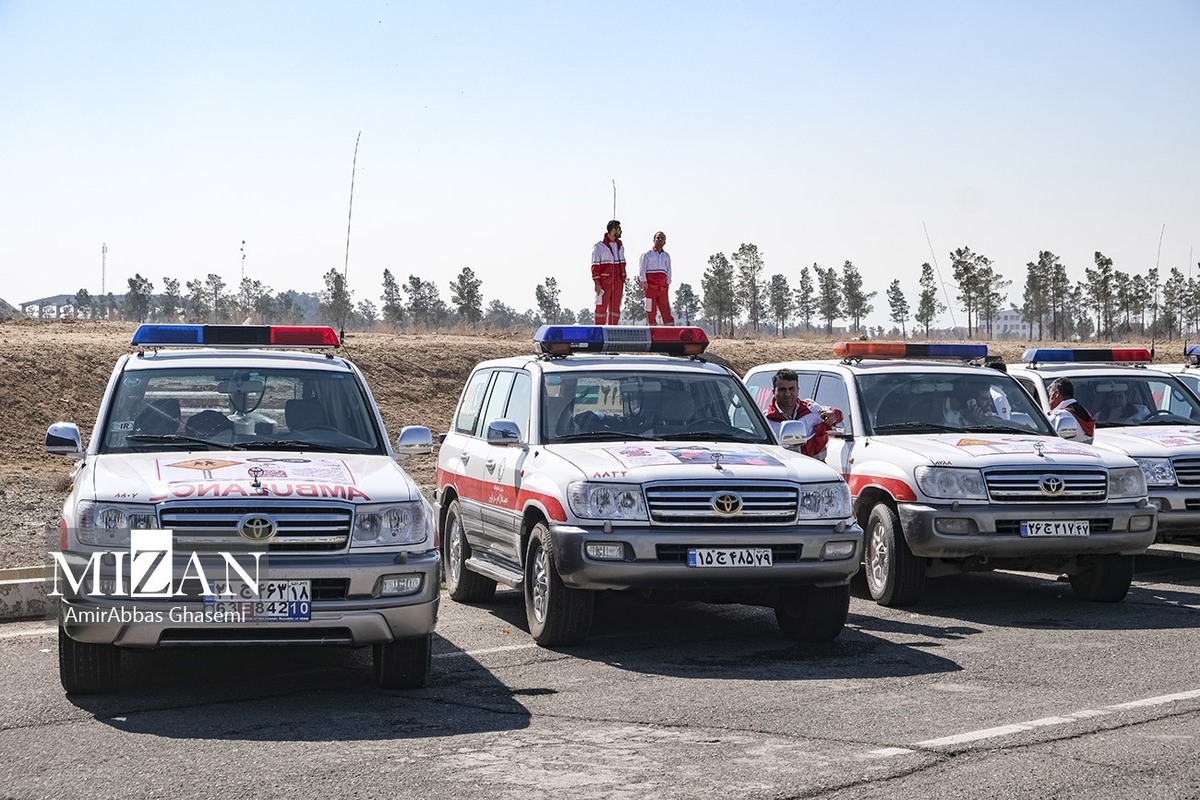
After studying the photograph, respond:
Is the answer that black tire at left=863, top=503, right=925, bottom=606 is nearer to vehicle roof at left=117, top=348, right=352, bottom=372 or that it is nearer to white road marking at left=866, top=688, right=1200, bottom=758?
white road marking at left=866, top=688, right=1200, bottom=758

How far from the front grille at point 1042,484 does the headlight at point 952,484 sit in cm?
7

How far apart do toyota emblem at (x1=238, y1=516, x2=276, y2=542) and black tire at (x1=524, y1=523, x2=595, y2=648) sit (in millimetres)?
2263

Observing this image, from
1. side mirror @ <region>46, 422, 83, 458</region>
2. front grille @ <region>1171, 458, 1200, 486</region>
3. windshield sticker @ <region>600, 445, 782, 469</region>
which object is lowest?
front grille @ <region>1171, 458, 1200, 486</region>

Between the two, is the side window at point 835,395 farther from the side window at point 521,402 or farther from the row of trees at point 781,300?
the row of trees at point 781,300

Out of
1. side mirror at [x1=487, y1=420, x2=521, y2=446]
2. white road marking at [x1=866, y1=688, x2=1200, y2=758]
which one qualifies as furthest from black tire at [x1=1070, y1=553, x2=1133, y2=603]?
side mirror at [x1=487, y1=420, x2=521, y2=446]

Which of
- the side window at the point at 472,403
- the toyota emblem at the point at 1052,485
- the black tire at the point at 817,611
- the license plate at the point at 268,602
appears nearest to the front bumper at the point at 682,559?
the black tire at the point at 817,611

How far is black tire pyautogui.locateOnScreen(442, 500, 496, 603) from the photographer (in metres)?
12.3

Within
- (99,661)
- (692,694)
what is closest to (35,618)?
(99,661)

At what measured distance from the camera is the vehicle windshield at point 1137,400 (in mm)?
15031

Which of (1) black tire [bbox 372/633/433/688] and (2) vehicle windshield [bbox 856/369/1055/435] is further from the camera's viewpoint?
(2) vehicle windshield [bbox 856/369/1055/435]

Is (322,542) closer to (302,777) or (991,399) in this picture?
(302,777)

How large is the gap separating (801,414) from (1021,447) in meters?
1.76

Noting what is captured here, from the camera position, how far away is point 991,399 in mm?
13156

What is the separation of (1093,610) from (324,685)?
239 inches
